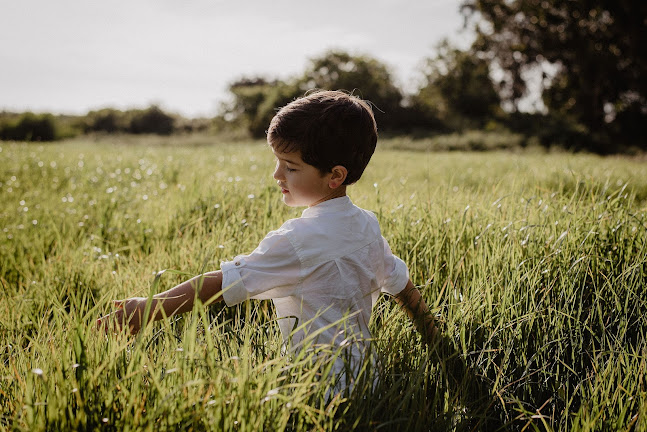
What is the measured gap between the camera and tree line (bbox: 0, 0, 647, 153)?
15602 millimetres

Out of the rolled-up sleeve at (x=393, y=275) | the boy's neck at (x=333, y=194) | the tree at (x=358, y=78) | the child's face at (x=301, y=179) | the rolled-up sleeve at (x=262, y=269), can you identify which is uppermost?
the tree at (x=358, y=78)

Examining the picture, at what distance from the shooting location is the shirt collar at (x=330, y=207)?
1.61m

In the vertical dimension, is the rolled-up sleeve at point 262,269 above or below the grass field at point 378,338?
above

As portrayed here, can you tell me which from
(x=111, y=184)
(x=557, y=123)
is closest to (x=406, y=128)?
(x=557, y=123)

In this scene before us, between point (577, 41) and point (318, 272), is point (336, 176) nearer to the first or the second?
point (318, 272)

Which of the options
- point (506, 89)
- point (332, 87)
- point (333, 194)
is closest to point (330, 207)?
point (333, 194)

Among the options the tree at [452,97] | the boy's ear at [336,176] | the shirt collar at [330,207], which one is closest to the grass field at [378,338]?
the shirt collar at [330,207]

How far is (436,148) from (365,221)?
2180 cm

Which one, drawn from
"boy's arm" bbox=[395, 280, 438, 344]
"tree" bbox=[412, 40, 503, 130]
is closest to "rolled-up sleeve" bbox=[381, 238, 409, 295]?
"boy's arm" bbox=[395, 280, 438, 344]

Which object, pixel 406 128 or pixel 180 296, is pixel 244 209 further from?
pixel 406 128

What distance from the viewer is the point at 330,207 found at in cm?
162

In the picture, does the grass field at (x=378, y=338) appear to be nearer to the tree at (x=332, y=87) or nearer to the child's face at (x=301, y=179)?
the child's face at (x=301, y=179)

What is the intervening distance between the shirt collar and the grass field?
0.51 m

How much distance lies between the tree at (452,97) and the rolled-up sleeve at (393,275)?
31834mm
